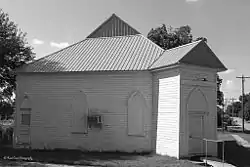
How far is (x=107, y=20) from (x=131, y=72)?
7312 mm

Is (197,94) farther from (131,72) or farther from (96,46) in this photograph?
(96,46)

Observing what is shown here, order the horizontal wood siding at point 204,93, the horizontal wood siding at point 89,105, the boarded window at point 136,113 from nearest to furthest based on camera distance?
the horizontal wood siding at point 204,93
the boarded window at point 136,113
the horizontal wood siding at point 89,105

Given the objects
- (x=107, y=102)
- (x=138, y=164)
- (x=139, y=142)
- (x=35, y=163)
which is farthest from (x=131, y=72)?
(x=35, y=163)

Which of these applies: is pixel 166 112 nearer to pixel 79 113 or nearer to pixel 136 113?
pixel 136 113

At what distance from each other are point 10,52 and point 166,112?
1333cm

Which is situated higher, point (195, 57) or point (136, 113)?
point (195, 57)

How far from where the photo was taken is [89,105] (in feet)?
62.3

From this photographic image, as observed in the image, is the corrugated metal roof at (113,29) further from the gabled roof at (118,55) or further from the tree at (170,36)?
the tree at (170,36)

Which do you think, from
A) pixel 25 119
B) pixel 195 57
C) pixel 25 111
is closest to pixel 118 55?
pixel 195 57

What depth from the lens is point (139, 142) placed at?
17828 millimetres

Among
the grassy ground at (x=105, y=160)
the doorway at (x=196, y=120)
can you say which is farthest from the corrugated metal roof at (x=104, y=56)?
the grassy ground at (x=105, y=160)

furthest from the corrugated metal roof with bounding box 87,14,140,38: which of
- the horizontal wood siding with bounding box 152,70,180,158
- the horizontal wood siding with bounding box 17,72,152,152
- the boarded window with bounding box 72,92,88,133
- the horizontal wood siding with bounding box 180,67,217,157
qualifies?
the horizontal wood siding with bounding box 180,67,217,157

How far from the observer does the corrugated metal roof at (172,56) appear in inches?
640

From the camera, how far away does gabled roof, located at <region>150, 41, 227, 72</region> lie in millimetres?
16078
